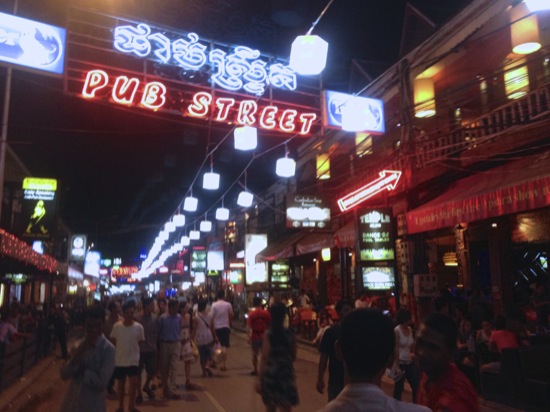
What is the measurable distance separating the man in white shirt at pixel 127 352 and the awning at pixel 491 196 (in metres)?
7.85

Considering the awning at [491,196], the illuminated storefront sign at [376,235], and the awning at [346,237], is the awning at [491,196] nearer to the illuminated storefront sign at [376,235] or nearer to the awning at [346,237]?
the illuminated storefront sign at [376,235]

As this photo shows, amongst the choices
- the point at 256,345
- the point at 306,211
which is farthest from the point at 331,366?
the point at 306,211

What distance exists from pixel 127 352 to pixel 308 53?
8021 millimetres

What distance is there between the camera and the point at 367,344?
7.44ft

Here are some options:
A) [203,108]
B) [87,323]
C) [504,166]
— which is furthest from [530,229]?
[87,323]

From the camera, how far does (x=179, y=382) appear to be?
1235 centimetres

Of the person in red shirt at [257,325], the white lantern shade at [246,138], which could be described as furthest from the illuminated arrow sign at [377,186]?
the person in red shirt at [257,325]

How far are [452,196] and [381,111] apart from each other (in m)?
4.86

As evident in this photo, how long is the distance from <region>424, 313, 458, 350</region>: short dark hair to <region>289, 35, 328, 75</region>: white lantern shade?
32.3ft

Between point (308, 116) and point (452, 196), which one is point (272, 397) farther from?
point (308, 116)

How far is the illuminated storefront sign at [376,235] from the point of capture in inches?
593

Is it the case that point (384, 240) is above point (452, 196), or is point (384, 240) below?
below

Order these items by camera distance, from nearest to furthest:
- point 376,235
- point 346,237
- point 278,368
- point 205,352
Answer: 1. point 278,368
2. point 205,352
3. point 376,235
4. point 346,237

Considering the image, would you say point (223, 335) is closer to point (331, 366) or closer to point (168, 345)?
point (168, 345)
